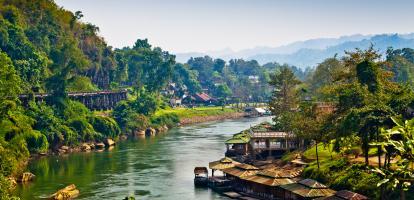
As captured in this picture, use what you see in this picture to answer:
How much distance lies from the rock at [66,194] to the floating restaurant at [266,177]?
16902 millimetres

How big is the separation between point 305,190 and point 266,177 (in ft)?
30.0

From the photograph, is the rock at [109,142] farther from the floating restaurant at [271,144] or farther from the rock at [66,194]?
the rock at [66,194]

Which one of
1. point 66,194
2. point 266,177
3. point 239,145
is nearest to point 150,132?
point 239,145

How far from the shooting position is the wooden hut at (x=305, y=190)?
2395 inches

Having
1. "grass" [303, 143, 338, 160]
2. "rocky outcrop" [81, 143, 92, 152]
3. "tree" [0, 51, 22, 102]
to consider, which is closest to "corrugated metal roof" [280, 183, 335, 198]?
"grass" [303, 143, 338, 160]

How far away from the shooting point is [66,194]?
72.3m

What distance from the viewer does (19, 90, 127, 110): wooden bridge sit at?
15100cm

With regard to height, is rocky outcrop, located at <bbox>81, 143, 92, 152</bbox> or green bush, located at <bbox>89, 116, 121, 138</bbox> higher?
green bush, located at <bbox>89, 116, 121, 138</bbox>

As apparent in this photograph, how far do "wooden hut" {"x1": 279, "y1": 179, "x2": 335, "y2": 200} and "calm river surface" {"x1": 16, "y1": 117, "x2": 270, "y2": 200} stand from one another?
11262 mm

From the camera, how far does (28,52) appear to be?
147 metres

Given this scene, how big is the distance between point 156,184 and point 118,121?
2943 inches

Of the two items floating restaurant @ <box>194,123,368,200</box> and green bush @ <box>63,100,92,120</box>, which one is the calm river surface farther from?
green bush @ <box>63,100,92,120</box>

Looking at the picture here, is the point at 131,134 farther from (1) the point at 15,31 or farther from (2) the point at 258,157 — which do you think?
(2) the point at 258,157

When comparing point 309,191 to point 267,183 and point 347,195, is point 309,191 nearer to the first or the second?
point 347,195
